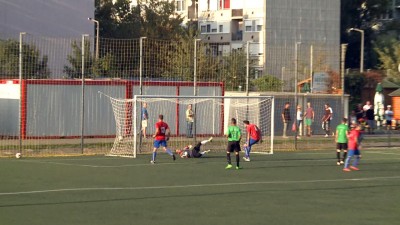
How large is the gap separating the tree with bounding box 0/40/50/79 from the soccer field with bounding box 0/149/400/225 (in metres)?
4.78

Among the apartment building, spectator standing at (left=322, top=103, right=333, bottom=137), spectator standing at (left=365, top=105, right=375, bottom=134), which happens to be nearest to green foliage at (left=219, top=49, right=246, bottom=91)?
spectator standing at (left=322, top=103, right=333, bottom=137)

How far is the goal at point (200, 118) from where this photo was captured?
3559 cm

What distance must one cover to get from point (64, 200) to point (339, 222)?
6.20 m

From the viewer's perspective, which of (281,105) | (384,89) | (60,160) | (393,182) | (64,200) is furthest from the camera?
(384,89)

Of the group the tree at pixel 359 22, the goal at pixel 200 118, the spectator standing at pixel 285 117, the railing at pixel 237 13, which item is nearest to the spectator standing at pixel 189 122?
the goal at pixel 200 118

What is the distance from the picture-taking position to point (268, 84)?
45469mm

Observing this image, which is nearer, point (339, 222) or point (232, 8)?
point (339, 222)

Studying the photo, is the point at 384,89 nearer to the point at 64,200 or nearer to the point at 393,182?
the point at 393,182

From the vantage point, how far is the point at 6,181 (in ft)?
75.1

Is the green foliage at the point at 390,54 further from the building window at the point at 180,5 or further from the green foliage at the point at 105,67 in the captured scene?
the green foliage at the point at 105,67

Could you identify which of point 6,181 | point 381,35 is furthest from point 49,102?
point 381,35

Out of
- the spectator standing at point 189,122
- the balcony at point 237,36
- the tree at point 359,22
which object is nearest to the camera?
the spectator standing at point 189,122

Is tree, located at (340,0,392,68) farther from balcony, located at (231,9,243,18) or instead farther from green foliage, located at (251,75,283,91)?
green foliage, located at (251,75,283,91)

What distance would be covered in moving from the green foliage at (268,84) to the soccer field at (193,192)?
44.8 feet
